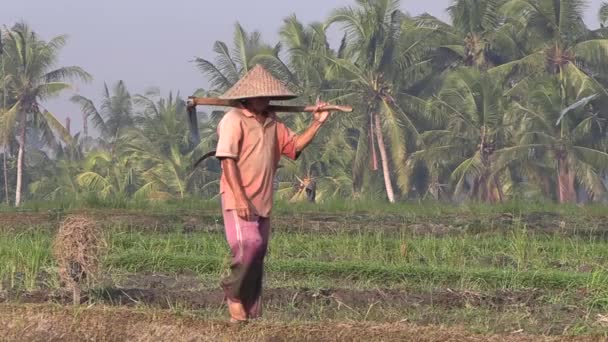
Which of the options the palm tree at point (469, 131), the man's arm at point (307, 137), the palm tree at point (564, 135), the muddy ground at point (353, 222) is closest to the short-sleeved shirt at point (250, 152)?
the man's arm at point (307, 137)

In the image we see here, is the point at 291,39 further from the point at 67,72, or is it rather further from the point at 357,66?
the point at 67,72

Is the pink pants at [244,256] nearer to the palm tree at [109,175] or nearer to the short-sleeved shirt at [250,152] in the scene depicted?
the short-sleeved shirt at [250,152]

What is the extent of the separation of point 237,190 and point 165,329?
0.78 metres

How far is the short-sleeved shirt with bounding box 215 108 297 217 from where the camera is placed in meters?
5.34

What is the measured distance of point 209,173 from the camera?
30578 millimetres

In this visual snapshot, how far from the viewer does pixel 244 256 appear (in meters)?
5.27

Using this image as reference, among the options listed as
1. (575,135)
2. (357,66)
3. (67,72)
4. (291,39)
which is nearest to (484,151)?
(575,135)

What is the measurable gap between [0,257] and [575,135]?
17.9 m

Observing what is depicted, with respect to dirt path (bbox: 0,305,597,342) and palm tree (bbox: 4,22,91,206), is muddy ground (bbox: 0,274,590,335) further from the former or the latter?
palm tree (bbox: 4,22,91,206)

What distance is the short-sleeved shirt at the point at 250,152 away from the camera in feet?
17.5

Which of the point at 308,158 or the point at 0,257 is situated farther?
the point at 308,158

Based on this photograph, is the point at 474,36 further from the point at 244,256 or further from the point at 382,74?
the point at 244,256

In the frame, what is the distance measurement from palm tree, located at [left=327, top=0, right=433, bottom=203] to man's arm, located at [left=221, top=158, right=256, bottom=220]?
2150 centimetres

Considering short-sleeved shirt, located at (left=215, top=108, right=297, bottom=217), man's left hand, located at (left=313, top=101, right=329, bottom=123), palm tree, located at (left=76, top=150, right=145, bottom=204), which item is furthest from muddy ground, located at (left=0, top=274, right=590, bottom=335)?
palm tree, located at (left=76, top=150, right=145, bottom=204)
